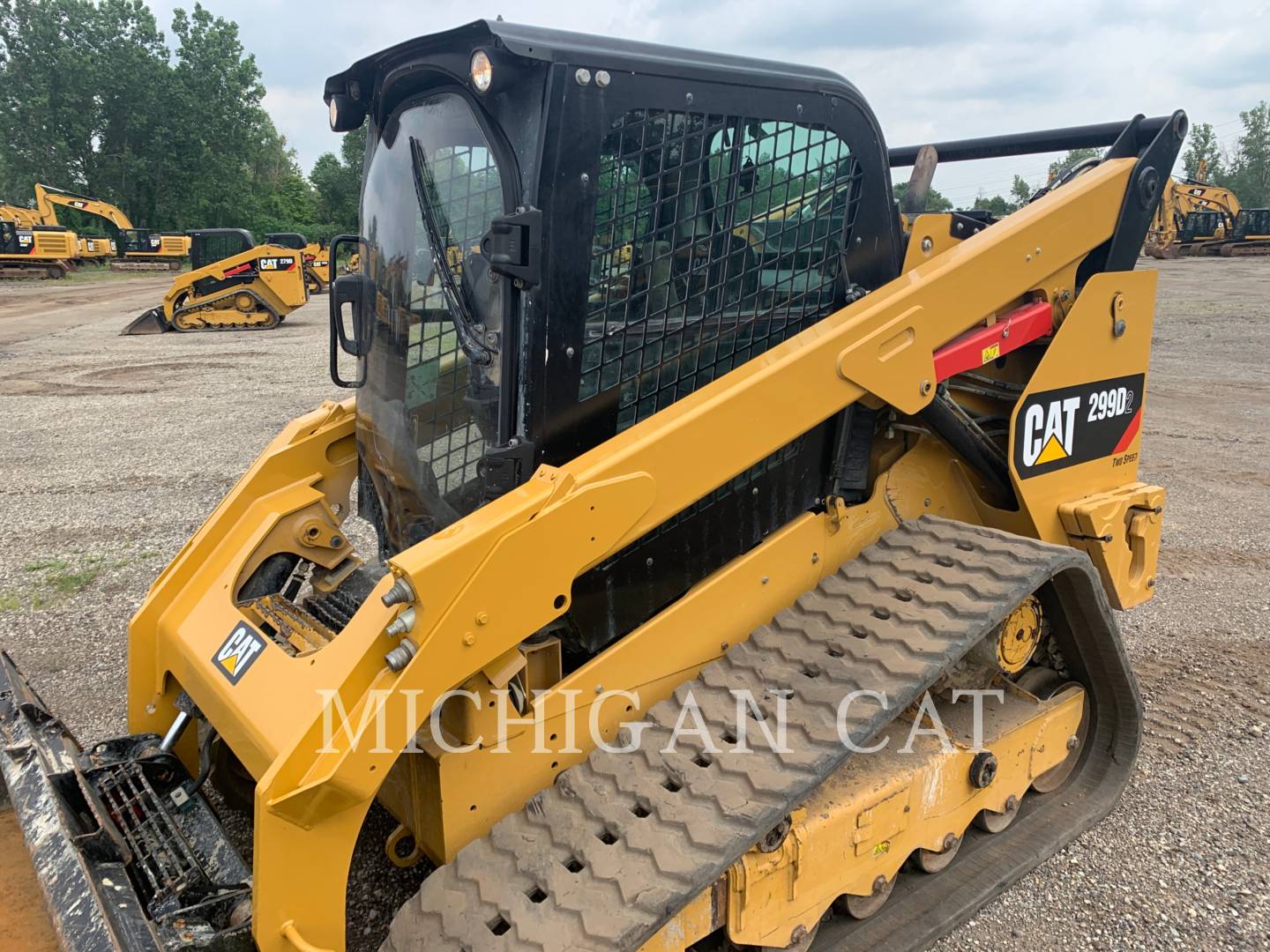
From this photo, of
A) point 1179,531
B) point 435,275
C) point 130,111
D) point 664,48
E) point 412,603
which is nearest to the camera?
point 412,603

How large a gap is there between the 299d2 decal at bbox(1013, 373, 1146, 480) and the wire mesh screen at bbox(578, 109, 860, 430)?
85 centimetres

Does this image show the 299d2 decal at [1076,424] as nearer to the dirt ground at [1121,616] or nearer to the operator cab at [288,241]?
the dirt ground at [1121,616]

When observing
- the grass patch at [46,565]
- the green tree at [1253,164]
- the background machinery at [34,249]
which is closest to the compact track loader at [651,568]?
the grass patch at [46,565]

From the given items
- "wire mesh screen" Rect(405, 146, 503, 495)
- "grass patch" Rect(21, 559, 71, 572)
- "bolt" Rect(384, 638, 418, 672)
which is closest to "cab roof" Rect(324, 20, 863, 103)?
"wire mesh screen" Rect(405, 146, 503, 495)

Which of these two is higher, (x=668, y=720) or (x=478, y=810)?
(x=668, y=720)

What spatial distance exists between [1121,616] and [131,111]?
49131 mm

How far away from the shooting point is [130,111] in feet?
140

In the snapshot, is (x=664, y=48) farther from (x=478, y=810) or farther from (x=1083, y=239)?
(x=478, y=810)

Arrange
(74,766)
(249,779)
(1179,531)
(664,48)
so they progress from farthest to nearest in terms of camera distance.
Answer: (1179,531) < (249,779) < (74,766) < (664,48)

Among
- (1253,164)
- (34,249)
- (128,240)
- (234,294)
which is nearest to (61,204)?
(128,240)

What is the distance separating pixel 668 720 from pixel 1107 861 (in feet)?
5.37

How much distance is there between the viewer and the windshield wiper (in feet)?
7.23

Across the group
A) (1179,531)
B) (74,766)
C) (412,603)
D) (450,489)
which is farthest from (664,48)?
(1179,531)

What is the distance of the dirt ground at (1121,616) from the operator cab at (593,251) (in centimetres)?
138
